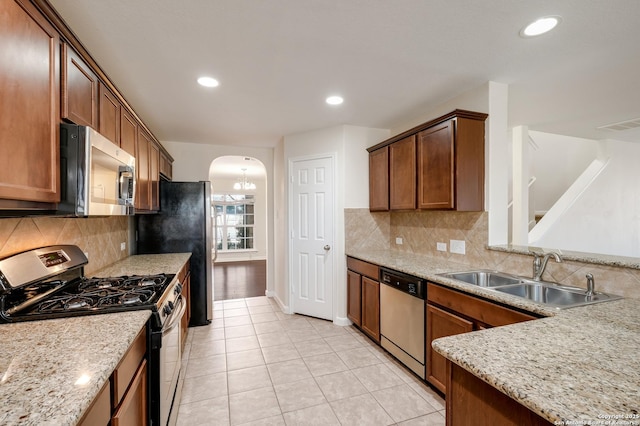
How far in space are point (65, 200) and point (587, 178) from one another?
20.1 feet

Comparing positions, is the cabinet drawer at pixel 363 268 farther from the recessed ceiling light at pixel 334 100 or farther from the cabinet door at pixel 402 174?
the recessed ceiling light at pixel 334 100

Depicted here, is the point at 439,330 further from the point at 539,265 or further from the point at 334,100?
the point at 334,100

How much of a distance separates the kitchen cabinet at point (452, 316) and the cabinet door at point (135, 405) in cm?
153

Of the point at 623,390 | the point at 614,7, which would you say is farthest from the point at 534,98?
the point at 623,390

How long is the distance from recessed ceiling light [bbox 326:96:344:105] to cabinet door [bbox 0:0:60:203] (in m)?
2.00

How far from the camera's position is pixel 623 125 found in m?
3.74

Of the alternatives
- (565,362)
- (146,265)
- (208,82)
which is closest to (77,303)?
(146,265)

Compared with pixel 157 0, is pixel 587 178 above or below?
below

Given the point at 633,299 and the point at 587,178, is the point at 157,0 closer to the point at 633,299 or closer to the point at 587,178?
the point at 633,299

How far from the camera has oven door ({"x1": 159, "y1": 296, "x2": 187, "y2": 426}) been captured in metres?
1.62

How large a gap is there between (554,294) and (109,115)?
319 cm

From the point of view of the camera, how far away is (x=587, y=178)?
4.42 meters

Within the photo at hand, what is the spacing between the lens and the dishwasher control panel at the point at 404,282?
2326mm

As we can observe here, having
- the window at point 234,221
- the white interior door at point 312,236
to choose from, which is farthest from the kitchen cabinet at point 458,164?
the window at point 234,221
